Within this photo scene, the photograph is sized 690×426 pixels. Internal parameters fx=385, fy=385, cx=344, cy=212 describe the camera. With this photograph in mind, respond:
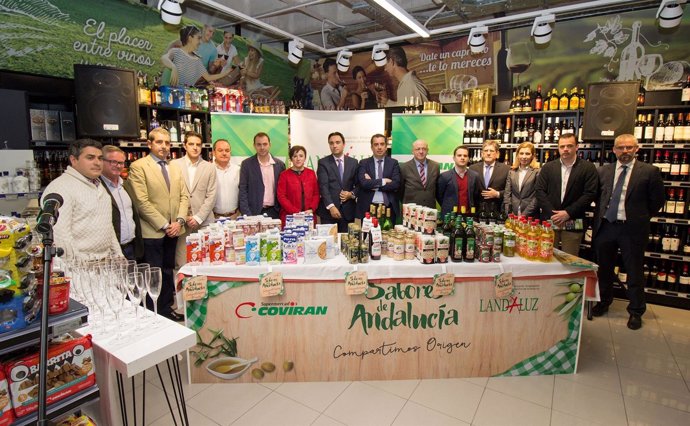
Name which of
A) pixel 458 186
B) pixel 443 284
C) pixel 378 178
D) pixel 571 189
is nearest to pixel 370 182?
pixel 378 178

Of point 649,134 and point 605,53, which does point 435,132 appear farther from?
point 605,53

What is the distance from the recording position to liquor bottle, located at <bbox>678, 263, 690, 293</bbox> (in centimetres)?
474

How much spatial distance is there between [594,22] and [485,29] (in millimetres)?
1693

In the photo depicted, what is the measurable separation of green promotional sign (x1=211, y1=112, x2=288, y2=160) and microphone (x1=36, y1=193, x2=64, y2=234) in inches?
172

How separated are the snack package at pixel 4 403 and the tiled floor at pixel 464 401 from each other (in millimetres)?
1435

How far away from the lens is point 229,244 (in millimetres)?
2881

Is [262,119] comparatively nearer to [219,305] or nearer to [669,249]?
[219,305]

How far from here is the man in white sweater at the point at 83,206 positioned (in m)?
2.74

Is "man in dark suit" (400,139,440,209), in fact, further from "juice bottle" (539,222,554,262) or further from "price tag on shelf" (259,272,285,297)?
Answer: "price tag on shelf" (259,272,285,297)

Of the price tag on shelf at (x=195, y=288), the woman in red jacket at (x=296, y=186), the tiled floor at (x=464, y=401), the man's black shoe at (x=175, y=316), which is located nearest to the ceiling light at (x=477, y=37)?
the woman in red jacket at (x=296, y=186)

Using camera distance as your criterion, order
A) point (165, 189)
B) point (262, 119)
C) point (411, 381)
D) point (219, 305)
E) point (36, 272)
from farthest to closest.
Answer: point (262, 119)
point (165, 189)
point (411, 381)
point (219, 305)
point (36, 272)

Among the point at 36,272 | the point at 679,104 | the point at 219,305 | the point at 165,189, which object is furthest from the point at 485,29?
the point at 36,272

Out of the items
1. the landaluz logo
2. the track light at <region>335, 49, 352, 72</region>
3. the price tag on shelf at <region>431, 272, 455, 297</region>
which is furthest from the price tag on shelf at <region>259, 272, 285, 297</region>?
the track light at <region>335, 49, 352, 72</region>

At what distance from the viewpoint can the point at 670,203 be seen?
4.80 meters
